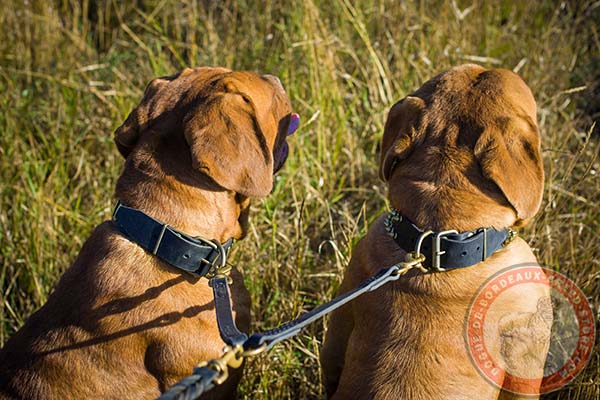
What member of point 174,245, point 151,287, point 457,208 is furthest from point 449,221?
point 151,287

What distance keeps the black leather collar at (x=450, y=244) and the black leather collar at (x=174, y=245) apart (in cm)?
77

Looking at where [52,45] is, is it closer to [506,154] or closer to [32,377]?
[32,377]

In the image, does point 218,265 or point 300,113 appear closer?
point 218,265

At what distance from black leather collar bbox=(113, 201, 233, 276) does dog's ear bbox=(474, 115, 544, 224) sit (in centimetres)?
115

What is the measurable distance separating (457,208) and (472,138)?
0.98 ft

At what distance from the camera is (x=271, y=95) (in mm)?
3387

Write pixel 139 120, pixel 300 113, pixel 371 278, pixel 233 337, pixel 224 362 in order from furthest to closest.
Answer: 1. pixel 300 113
2. pixel 139 120
3. pixel 371 278
4. pixel 233 337
5. pixel 224 362

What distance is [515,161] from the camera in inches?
114

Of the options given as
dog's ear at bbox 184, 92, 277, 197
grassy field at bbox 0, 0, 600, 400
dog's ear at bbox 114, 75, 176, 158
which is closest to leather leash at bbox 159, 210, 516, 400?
dog's ear at bbox 184, 92, 277, 197

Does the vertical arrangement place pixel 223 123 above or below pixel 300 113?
above

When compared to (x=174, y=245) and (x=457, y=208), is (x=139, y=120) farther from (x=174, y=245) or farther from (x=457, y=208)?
(x=457, y=208)

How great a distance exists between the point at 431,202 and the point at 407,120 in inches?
16.1

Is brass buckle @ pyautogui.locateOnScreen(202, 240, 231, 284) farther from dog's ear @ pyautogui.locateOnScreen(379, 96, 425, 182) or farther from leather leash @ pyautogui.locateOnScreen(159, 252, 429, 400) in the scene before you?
dog's ear @ pyautogui.locateOnScreen(379, 96, 425, 182)

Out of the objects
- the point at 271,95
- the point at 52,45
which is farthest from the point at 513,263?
the point at 52,45
